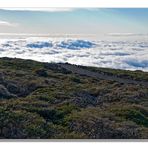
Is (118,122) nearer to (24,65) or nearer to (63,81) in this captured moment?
(63,81)

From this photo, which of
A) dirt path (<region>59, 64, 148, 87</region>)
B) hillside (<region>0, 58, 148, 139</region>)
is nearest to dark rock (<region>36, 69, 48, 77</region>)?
hillside (<region>0, 58, 148, 139</region>)

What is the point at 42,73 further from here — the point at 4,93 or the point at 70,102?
the point at 70,102

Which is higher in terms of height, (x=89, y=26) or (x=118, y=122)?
(x=89, y=26)

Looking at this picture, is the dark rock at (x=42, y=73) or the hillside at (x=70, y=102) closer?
the hillside at (x=70, y=102)

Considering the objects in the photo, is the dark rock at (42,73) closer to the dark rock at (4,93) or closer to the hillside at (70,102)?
the hillside at (70,102)

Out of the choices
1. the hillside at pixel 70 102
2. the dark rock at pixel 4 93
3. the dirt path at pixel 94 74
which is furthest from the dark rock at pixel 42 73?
the dark rock at pixel 4 93

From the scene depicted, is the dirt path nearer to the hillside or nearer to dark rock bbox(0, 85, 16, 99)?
the hillside
